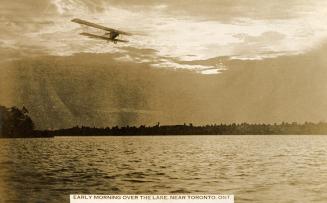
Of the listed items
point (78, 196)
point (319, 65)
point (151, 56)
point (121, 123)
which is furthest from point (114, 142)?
point (319, 65)

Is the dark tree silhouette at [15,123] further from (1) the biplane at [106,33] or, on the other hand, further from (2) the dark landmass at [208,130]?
(1) the biplane at [106,33]

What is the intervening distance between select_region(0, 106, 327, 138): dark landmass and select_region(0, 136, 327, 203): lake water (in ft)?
0.09

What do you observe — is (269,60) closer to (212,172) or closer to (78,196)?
(212,172)

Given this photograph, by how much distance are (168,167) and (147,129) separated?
181 mm

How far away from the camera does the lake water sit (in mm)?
1836

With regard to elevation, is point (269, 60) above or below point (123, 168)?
above

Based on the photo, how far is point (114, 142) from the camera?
188cm

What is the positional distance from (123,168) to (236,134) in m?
0.45

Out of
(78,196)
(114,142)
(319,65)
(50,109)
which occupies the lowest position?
(78,196)

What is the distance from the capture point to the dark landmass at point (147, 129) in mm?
1866
